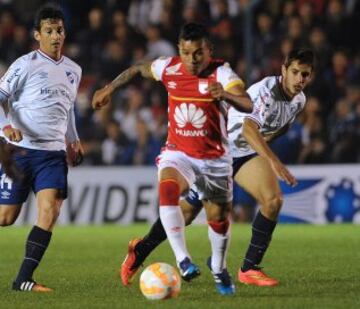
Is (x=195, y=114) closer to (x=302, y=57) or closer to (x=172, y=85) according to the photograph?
(x=172, y=85)

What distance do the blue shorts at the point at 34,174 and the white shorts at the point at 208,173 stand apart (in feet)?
3.01

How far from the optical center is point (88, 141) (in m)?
20.3

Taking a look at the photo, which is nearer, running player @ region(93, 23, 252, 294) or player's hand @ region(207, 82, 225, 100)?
player's hand @ region(207, 82, 225, 100)

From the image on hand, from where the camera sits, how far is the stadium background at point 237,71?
18.6 metres

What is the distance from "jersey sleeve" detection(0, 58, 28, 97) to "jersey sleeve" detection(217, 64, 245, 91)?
1696 millimetres

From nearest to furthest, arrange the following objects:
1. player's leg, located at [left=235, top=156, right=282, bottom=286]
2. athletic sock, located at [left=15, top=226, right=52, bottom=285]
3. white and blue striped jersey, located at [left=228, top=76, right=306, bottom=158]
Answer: athletic sock, located at [left=15, top=226, right=52, bottom=285] → player's leg, located at [left=235, top=156, right=282, bottom=286] → white and blue striped jersey, located at [left=228, top=76, right=306, bottom=158]

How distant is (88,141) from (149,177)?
6.65 feet

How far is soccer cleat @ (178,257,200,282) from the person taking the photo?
26.7ft

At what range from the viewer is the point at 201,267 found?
11359 millimetres

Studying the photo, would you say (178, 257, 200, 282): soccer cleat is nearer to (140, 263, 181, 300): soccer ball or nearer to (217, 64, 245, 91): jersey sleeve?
(140, 263, 181, 300): soccer ball

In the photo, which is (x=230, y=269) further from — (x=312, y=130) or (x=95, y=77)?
(x=95, y=77)

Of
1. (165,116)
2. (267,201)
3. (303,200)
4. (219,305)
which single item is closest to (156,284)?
(219,305)

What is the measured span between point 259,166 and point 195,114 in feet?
4.34

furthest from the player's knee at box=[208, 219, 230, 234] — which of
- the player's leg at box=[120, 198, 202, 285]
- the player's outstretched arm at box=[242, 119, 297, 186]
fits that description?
the player's leg at box=[120, 198, 202, 285]
